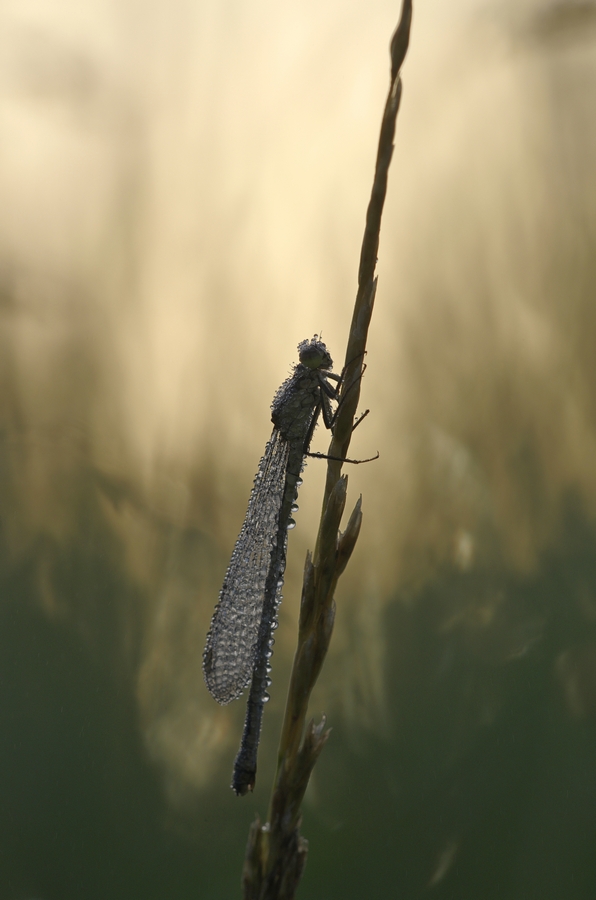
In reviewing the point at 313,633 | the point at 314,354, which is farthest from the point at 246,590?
the point at 313,633

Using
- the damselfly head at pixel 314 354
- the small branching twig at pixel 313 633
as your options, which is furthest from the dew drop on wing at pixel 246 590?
the small branching twig at pixel 313 633

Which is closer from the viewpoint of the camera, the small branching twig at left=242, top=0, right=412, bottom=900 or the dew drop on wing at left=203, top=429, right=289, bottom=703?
the small branching twig at left=242, top=0, right=412, bottom=900

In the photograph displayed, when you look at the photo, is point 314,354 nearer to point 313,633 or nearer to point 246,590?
point 246,590

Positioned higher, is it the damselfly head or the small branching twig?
the damselfly head

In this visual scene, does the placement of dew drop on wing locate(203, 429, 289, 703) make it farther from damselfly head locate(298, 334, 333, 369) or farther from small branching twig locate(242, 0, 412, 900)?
small branching twig locate(242, 0, 412, 900)

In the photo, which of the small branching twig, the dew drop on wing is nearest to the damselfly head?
the dew drop on wing
